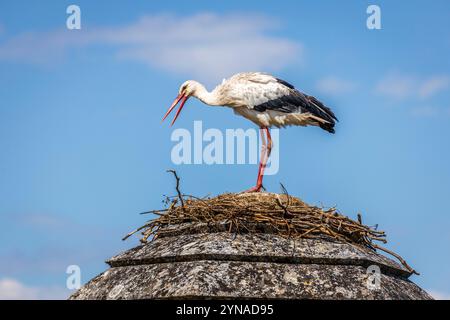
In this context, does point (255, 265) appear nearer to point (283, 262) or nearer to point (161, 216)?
point (283, 262)

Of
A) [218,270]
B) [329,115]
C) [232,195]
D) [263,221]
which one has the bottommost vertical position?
[218,270]

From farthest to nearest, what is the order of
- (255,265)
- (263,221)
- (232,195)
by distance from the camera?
(232,195)
(263,221)
(255,265)

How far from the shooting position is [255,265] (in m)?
7.47

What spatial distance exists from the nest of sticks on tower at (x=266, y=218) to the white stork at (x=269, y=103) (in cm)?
237

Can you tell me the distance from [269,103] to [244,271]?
4118mm

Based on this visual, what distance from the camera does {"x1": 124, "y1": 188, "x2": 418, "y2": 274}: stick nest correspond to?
800 cm

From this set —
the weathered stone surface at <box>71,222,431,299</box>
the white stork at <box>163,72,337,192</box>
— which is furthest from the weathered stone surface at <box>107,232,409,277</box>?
the white stork at <box>163,72,337,192</box>

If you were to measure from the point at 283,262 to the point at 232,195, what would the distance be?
4.69ft

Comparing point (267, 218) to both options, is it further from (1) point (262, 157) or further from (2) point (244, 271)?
(1) point (262, 157)

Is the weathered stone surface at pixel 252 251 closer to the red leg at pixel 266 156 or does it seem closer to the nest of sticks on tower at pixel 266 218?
the nest of sticks on tower at pixel 266 218
